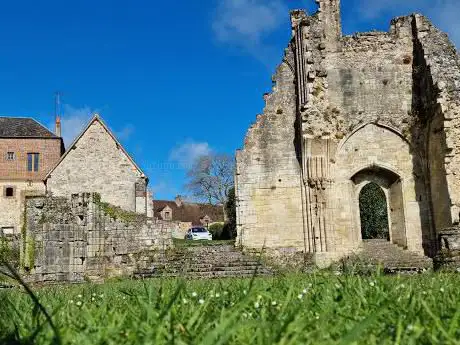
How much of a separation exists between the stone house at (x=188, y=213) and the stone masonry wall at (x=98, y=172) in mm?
35702

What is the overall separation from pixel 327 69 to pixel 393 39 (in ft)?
8.39

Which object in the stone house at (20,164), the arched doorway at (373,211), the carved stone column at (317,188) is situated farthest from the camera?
the stone house at (20,164)

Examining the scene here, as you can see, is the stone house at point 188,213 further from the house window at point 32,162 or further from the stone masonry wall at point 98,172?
the stone masonry wall at point 98,172

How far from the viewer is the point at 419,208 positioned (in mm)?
17234

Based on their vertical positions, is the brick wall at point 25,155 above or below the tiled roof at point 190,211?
above

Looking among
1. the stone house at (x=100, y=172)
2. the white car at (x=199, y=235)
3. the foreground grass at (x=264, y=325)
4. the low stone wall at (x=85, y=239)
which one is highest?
the stone house at (x=100, y=172)

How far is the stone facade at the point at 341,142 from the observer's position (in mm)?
Answer: 17047

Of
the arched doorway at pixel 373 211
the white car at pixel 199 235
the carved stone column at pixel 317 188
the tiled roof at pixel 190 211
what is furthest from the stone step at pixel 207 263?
the tiled roof at pixel 190 211

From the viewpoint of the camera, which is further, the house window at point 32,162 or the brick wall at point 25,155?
the house window at point 32,162

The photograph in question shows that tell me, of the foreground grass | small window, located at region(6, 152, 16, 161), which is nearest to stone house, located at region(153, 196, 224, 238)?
small window, located at region(6, 152, 16, 161)

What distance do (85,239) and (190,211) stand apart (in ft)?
169

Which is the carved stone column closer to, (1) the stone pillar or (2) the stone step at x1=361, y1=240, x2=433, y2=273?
(2) the stone step at x1=361, y1=240, x2=433, y2=273

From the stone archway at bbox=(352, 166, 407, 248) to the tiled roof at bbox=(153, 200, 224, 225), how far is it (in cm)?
4805

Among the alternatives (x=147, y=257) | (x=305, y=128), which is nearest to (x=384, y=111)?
(x=305, y=128)
